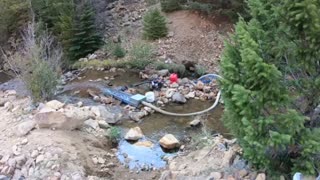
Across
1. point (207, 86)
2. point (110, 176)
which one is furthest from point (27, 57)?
point (207, 86)

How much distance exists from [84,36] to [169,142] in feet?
15.7

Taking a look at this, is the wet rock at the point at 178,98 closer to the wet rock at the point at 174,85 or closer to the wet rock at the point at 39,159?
the wet rock at the point at 174,85

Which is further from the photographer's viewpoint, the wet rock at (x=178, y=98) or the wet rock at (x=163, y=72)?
the wet rock at (x=163, y=72)

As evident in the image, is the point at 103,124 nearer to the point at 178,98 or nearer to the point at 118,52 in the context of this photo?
the point at 178,98

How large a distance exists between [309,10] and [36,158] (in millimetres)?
3150

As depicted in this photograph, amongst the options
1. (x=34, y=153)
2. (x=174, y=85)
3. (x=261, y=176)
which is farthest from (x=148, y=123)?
(x=261, y=176)

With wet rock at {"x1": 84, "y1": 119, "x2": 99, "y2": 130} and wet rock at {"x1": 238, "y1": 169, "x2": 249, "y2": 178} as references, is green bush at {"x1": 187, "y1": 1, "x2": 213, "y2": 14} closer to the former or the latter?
wet rock at {"x1": 84, "y1": 119, "x2": 99, "y2": 130}

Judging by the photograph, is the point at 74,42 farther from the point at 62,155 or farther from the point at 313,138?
the point at 313,138

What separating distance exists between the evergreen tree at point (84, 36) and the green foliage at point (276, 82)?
20.5ft

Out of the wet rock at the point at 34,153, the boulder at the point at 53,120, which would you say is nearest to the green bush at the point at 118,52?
the boulder at the point at 53,120

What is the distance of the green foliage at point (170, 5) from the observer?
33.4 feet

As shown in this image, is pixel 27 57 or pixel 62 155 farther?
pixel 27 57

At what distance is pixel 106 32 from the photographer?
33.9 ft

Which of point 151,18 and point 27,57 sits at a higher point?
point 27,57
